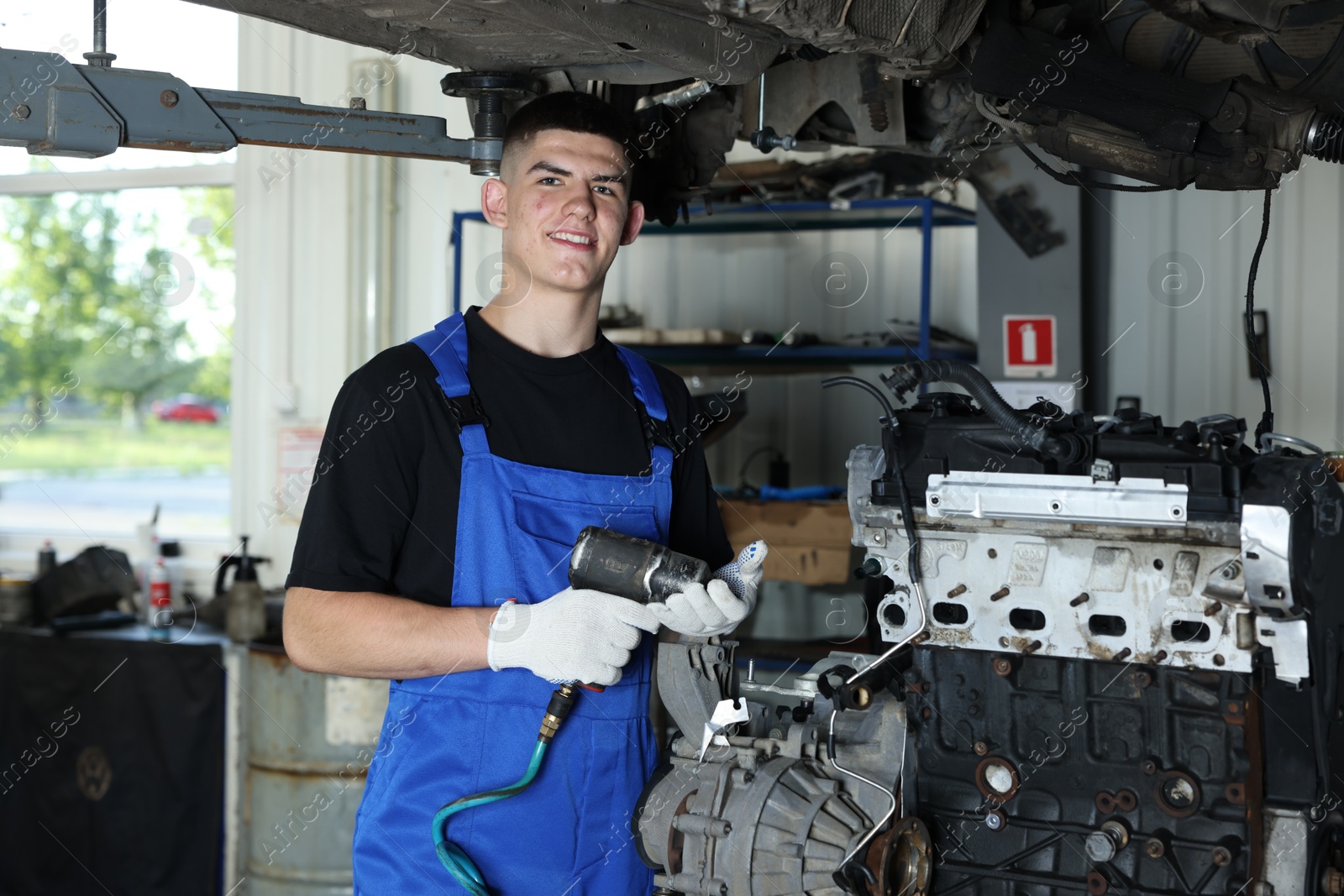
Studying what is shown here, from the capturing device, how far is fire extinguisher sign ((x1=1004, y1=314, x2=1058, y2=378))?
12.6 feet

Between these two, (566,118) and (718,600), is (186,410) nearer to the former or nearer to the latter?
(566,118)

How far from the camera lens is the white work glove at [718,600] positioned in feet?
5.23

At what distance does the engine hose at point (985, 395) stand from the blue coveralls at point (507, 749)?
506mm

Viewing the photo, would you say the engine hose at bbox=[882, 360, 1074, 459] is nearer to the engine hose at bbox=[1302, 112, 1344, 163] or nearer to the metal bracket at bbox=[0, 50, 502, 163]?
the engine hose at bbox=[1302, 112, 1344, 163]

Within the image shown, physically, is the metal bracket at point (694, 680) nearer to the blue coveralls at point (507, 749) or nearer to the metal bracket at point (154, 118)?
the blue coveralls at point (507, 749)

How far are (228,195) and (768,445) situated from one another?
2.58 meters

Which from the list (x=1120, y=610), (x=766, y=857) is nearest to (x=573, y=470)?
(x=766, y=857)

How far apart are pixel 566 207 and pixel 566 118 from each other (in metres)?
0.16

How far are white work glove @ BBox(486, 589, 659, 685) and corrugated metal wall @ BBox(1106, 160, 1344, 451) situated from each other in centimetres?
287

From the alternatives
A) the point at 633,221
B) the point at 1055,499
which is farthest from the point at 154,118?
the point at 1055,499

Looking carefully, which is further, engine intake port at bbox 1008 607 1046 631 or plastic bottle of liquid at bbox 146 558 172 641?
plastic bottle of liquid at bbox 146 558 172 641

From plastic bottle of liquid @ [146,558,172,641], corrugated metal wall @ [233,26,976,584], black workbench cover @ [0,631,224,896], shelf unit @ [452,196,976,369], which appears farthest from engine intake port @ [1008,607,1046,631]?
plastic bottle of liquid @ [146,558,172,641]

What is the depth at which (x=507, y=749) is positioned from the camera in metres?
1.69

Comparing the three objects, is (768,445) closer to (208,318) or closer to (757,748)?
(208,318)
